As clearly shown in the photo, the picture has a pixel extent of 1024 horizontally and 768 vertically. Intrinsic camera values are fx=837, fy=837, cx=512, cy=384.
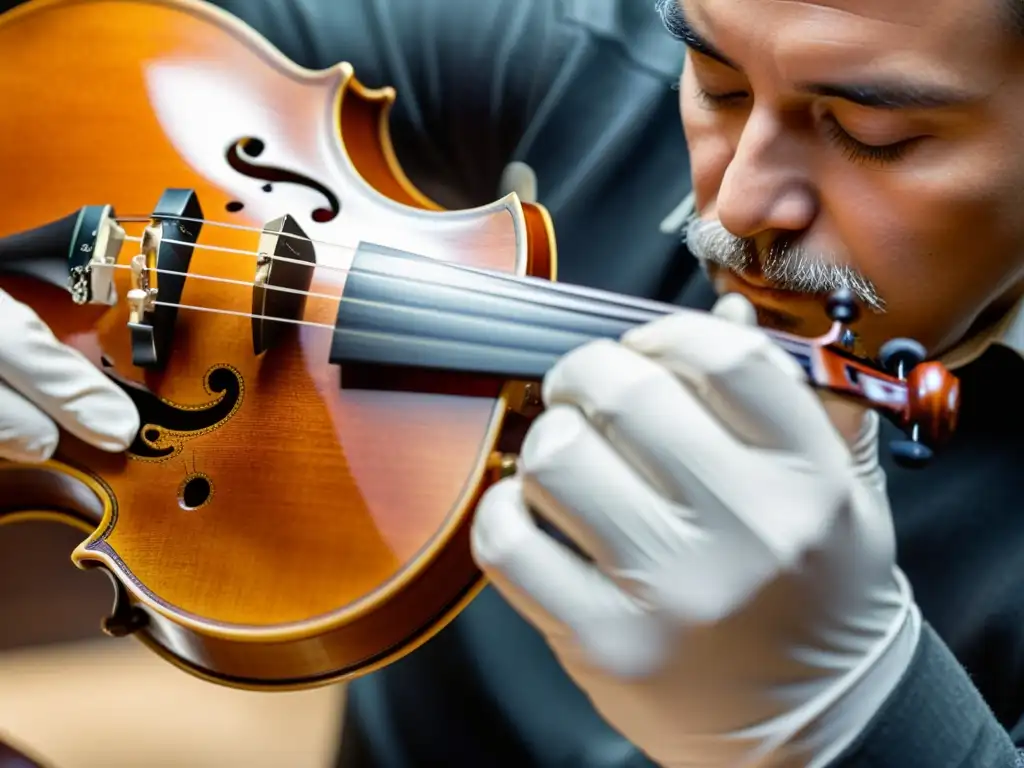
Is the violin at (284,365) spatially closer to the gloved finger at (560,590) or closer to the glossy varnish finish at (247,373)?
the glossy varnish finish at (247,373)

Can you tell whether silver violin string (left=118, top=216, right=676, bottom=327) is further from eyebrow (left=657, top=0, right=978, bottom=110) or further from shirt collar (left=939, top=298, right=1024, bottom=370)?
shirt collar (left=939, top=298, right=1024, bottom=370)

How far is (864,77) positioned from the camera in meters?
0.53

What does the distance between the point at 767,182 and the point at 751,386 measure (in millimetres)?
249

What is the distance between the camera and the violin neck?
0.57m

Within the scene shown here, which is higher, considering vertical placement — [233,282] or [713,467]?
[713,467]

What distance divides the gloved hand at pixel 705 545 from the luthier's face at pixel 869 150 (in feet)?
0.53

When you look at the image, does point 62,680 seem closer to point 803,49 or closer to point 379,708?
point 379,708

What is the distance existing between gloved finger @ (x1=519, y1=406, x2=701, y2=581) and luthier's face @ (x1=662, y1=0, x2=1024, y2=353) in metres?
0.27

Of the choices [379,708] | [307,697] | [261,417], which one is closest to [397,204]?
[261,417]

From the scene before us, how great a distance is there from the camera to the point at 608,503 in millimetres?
437

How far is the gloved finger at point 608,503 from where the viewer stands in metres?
0.43

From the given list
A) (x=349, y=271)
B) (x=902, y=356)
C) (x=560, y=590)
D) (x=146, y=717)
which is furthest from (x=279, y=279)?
(x=146, y=717)

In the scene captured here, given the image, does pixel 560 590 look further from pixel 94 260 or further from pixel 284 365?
pixel 94 260

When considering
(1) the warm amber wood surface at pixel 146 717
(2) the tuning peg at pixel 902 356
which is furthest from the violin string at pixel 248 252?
(1) the warm amber wood surface at pixel 146 717
